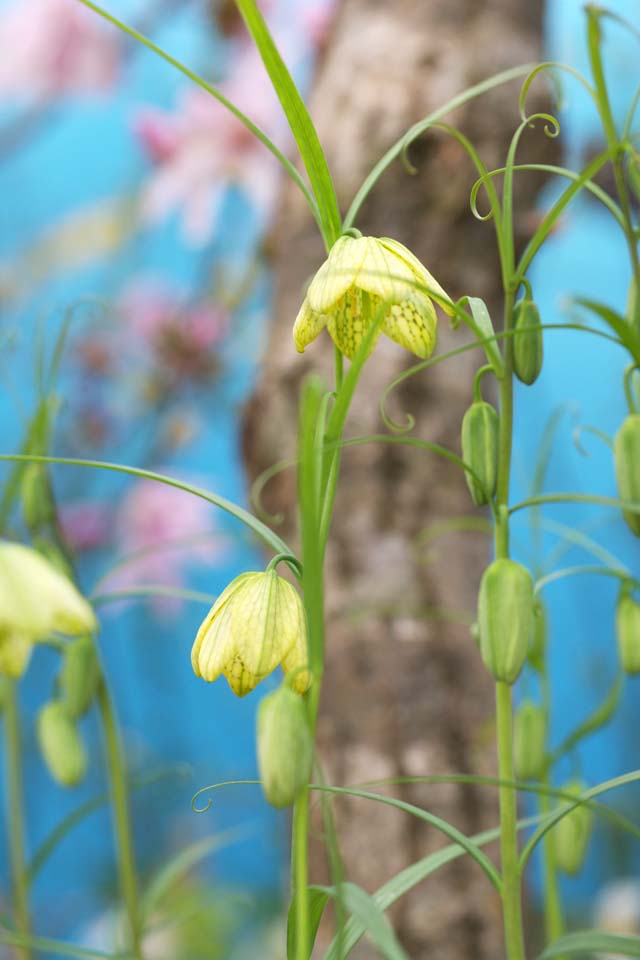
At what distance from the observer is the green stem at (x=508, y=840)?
36 cm

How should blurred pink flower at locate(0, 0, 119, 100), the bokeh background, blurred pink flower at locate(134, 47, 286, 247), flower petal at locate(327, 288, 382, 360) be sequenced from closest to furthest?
flower petal at locate(327, 288, 382, 360)
the bokeh background
blurred pink flower at locate(134, 47, 286, 247)
blurred pink flower at locate(0, 0, 119, 100)

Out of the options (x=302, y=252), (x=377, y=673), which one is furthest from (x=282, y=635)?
(x=302, y=252)

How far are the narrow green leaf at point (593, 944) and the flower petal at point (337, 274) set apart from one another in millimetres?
233

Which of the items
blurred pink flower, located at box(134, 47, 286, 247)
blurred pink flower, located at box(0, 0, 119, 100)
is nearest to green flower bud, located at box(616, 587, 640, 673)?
blurred pink flower, located at box(134, 47, 286, 247)

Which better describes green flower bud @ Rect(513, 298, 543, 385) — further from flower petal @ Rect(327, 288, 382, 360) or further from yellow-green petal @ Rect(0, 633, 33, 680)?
yellow-green petal @ Rect(0, 633, 33, 680)

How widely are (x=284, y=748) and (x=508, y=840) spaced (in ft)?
0.36

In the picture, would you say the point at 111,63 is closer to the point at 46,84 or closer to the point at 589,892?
the point at 46,84

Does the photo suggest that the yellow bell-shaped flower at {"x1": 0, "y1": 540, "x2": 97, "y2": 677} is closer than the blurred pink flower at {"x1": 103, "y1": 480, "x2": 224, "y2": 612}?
Yes

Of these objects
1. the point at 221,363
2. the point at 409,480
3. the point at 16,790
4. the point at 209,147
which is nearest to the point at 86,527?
the point at 221,363

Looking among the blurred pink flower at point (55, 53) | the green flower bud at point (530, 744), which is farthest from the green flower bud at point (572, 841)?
→ the blurred pink flower at point (55, 53)

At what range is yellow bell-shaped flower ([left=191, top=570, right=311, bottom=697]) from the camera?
34 cm

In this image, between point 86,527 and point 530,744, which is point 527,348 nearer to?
point 530,744

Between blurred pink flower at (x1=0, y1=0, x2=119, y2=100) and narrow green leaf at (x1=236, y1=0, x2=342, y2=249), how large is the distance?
4.54ft

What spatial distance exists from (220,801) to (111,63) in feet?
4.64
